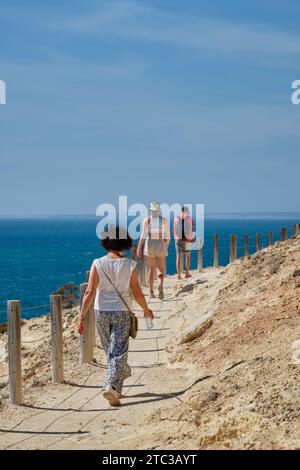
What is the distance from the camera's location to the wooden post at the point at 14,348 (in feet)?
34.1

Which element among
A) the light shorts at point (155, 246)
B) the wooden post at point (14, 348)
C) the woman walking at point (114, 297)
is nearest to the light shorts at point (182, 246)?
the light shorts at point (155, 246)

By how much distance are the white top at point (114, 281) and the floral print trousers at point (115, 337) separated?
103 millimetres

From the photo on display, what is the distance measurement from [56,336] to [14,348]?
103 centimetres

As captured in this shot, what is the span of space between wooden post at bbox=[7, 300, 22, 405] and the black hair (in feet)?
4.82

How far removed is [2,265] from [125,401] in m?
97.4

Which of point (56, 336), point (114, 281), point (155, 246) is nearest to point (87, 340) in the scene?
point (56, 336)

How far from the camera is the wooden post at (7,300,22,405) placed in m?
10.4

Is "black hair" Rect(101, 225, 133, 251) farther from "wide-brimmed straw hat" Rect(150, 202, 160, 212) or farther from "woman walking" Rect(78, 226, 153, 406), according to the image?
"wide-brimmed straw hat" Rect(150, 202, 160, 212)

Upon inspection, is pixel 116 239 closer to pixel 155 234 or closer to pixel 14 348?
pixel 14 348

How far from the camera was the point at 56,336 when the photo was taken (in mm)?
11414

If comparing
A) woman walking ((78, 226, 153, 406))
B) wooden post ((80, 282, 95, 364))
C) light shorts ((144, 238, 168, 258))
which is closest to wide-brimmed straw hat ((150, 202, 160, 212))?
light shorts ((144, 238, 168, 258))

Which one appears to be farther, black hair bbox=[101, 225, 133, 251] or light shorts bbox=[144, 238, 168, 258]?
light shorts bbox=[144, 238, 168, 258]

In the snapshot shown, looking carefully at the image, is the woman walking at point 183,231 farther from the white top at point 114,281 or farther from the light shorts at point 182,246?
the white top at point 114,281

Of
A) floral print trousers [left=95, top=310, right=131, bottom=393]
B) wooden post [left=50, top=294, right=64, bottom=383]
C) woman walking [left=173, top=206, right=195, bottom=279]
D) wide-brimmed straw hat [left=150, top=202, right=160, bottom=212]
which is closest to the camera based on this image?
floral print trousers [left=95, top=310, right=131, bottom=393]
